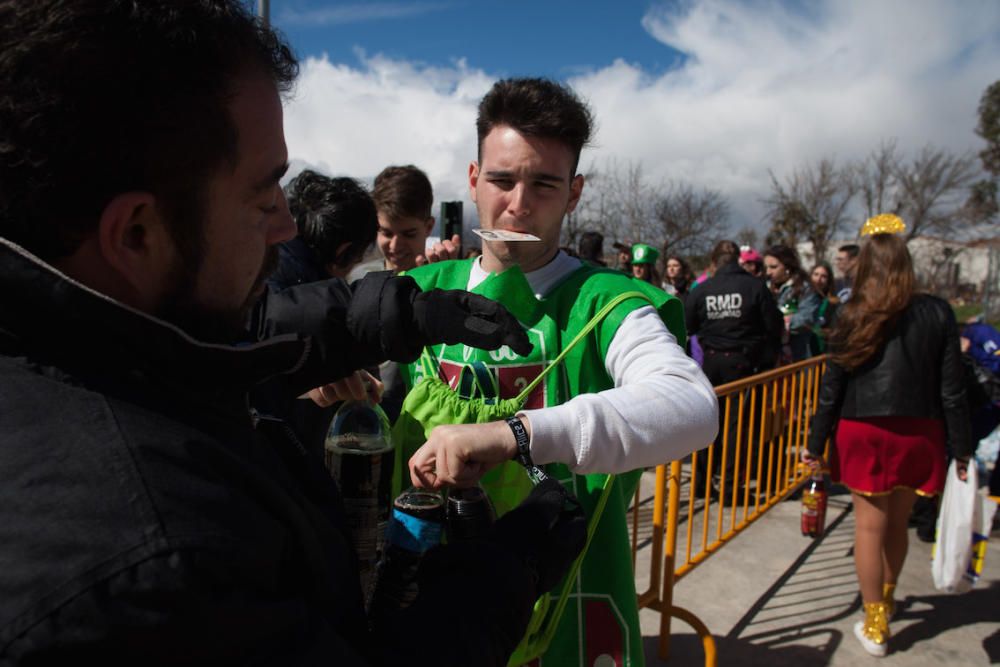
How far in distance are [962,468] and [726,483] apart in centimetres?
164

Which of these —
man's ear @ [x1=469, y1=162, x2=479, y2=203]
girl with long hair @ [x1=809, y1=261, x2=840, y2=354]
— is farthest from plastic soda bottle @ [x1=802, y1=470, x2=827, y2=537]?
man's ear @ [x1=469, y1=162, x2=479, y2=203]

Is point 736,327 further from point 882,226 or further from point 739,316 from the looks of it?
point 882,226

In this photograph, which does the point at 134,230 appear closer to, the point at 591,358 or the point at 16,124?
the point at 16,124

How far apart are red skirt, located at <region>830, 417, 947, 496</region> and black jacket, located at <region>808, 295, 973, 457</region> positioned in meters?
0.07

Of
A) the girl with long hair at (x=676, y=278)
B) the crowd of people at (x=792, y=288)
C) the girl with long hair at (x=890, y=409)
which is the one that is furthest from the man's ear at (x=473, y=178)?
the girl with long hair at (x=676, y=278)

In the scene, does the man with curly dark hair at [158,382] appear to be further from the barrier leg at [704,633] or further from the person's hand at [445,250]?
the person's hand at [445,250]

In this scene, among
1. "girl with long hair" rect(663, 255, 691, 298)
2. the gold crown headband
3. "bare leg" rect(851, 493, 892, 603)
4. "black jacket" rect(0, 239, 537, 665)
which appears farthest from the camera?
"girl with long hair" rect(663, 255, 691, 298)

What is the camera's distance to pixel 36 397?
2.24 ft

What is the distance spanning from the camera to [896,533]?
371 cm

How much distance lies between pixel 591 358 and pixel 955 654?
3387mm

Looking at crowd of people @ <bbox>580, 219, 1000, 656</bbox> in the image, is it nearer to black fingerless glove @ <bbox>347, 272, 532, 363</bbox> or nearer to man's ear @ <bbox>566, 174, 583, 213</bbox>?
man's ear @ <bbox>566, 174, 583, 213</bbox>

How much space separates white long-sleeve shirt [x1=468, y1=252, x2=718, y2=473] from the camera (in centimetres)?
123

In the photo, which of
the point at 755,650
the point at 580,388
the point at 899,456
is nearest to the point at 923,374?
the point at 899,456

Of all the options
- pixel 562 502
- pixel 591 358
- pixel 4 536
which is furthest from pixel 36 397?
pixel 591 358
